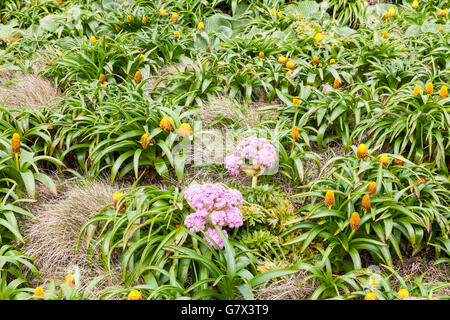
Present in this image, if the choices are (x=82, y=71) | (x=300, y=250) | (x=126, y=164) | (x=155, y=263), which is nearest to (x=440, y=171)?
(x=300, y=250)

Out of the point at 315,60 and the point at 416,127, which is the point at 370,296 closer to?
the point at 416,127

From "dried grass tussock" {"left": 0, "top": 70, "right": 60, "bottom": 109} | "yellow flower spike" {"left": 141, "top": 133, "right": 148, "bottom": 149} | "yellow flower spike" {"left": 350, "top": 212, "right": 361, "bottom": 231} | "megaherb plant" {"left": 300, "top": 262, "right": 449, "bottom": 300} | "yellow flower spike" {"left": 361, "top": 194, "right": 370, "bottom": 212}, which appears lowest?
"megaherb plant" {"left": 300, "top": 262, "right": 449, "bottom": 300}

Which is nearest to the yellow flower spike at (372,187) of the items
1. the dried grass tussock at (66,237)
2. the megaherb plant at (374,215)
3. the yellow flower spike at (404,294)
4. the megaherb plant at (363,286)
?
the megaherb plant at (374,215)

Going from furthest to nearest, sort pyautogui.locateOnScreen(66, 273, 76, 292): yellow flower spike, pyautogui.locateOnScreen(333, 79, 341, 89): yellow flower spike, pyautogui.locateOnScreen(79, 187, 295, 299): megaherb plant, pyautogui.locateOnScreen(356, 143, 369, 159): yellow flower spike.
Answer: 1. pyautogui.locateOnScreen(333, 79, 341, 89): yellow flower spike
2. pyautogui.locateOnScreen(356, 143, 369, 159): yellow flower spike
3. pyautogui.locateOnScreen(79, 187, 295, 299): megaherb plant
4. pyautogui.locateOnScreen(66, 273, 76, 292): yellow flower spike

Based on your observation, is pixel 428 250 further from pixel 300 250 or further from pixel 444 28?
pixel 444 28

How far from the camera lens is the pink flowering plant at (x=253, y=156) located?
265 centimetres

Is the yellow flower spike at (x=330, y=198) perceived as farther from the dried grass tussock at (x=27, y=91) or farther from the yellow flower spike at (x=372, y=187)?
the dried grass tussock at (x=27, y=91)

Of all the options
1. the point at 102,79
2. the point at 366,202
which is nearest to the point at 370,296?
the point at 366,202

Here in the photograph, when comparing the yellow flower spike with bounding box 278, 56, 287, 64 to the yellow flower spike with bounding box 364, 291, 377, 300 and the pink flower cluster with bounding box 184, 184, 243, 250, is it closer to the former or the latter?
the pink flower cluster with bounding box 184, 184, 243, 250

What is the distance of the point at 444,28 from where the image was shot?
439 centimetres

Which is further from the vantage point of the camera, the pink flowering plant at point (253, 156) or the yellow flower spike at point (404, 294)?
the pink flowering plant at point (253, 156)

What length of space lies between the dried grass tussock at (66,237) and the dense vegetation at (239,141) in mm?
67

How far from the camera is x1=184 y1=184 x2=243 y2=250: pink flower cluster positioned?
7.73 ft

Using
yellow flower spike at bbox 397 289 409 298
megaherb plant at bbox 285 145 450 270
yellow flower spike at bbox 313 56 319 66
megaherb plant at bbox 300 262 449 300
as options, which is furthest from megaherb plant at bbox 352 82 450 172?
yellow flower spike at bbox 397 289 409 298
